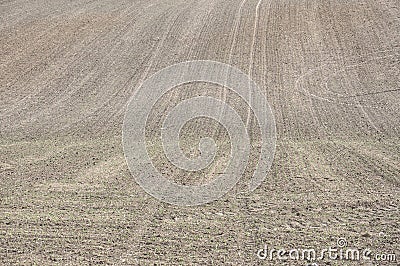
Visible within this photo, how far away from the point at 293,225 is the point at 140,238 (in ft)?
9.51

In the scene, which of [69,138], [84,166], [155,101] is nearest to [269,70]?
[155,101]

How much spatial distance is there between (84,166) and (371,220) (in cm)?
708

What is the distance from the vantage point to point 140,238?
10.4m

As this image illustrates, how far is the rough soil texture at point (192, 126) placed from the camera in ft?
34.0

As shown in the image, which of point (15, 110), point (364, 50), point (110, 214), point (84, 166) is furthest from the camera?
point (364, 50)

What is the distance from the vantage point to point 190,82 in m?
21.8

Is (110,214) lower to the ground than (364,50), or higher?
higher

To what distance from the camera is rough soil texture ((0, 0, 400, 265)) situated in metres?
10.4

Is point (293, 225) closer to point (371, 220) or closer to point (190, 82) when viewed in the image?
point (371, 220)

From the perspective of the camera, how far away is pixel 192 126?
17.2 metres

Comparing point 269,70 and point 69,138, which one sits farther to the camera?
point 269,70

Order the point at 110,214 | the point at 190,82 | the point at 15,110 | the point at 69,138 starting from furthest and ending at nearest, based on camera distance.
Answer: the point at 190,82
the point at 15,110
the point at 69,138
the point at 110,214

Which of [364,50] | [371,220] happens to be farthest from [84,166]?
[364,50]

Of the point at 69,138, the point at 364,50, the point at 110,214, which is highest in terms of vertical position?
the point at 110,214
